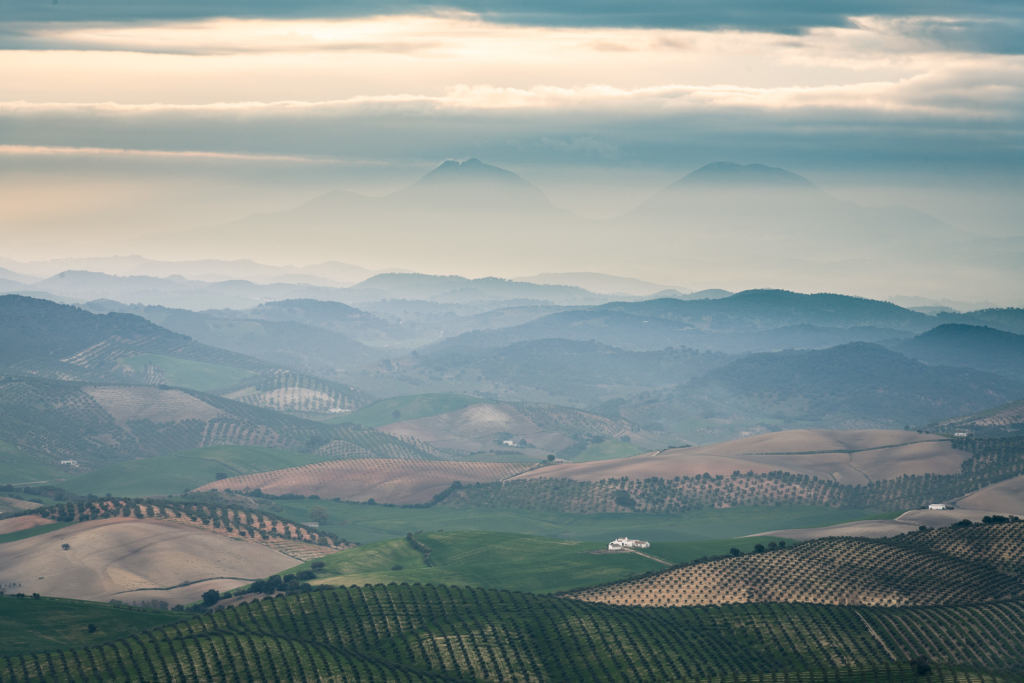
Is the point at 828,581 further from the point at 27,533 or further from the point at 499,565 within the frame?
the point at 27,533

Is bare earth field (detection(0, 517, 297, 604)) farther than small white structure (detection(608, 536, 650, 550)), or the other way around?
small white structure (detection(608, 536, 650, 550))

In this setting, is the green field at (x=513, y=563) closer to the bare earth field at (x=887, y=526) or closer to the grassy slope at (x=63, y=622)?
the bare earth field at (x=887, y=526)

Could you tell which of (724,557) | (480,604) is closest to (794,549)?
(724,557)

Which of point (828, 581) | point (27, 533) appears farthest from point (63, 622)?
point (828, 581)

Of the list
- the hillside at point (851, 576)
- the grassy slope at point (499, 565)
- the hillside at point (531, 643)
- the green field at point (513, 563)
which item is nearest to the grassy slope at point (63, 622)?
the hillside at point (531, 643)

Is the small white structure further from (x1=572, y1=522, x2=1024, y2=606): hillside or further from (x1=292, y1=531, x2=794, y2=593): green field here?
(x1=572, y1=522, x2=1024, y2=606): hillside

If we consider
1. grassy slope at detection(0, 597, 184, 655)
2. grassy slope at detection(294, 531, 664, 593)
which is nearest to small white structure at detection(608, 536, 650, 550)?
grassy slope at detection(294, 531, 664, 593)
